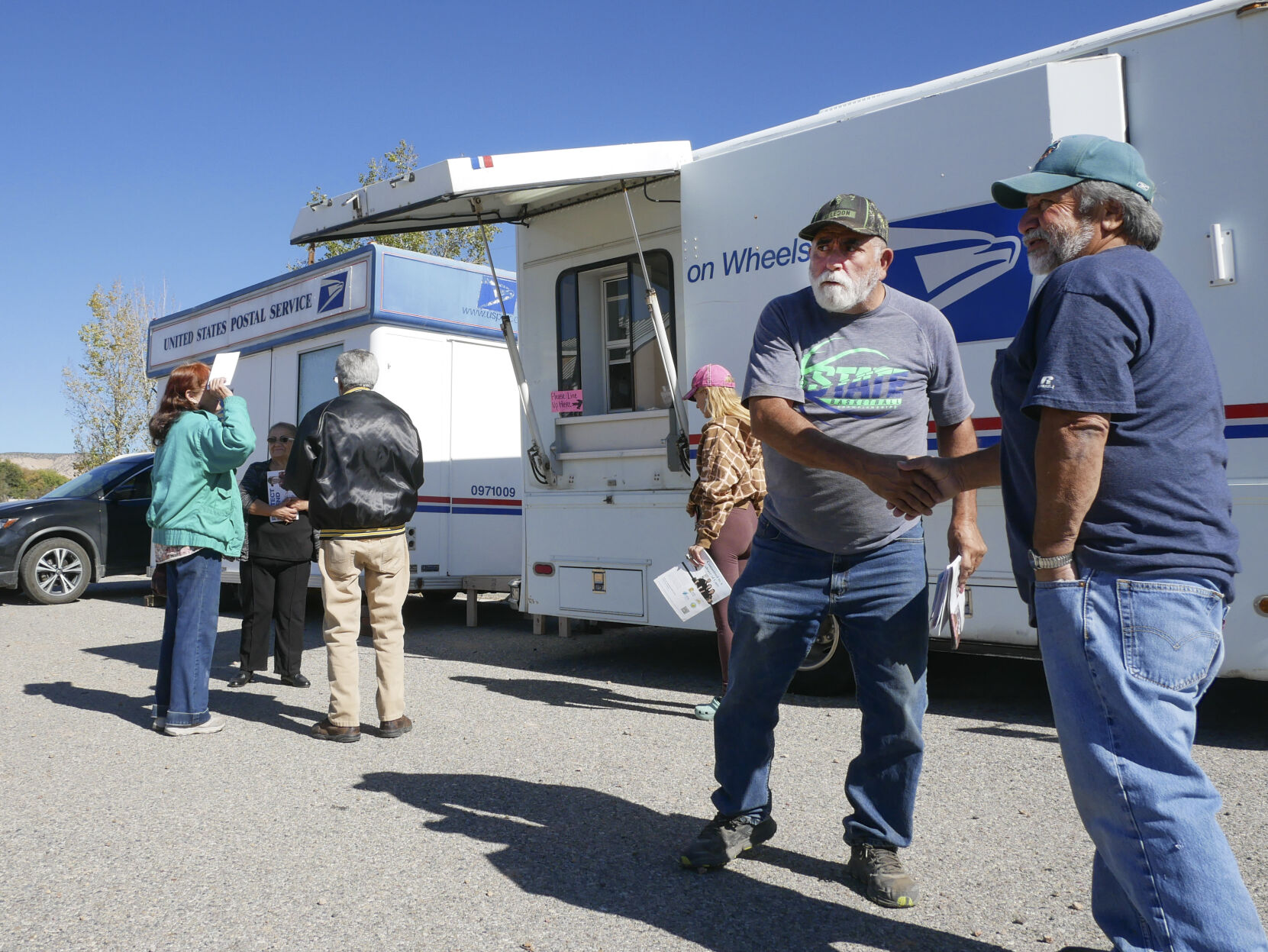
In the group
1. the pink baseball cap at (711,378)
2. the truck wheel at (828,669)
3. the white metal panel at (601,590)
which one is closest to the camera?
the pink baseball cap at (711,378)

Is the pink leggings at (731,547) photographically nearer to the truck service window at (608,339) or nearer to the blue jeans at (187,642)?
the truck service window at (608,339)

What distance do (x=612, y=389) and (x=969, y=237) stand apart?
2578 mm

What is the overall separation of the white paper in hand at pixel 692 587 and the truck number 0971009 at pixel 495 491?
15.7 ft

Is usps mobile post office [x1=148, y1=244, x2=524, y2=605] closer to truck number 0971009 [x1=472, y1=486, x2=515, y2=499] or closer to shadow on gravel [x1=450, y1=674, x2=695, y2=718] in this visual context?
truck number 0971009 [x1=472, y1=486, x2=515, y2=499]

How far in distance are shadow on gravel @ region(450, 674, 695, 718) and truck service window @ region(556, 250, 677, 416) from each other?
5.78 ft

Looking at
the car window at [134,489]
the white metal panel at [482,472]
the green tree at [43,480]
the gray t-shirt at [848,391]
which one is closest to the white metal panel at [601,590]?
the white metal panel at [482,472]

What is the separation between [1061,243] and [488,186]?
4059 millimetres

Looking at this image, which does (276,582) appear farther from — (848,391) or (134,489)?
(134,489)

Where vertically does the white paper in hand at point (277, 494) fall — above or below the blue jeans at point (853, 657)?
above

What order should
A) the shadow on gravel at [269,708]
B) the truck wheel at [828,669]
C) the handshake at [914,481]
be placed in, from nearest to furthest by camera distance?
the handshake at [914,481] → the shadow on gravel at [269,708] → the truck wheel at [828,669]

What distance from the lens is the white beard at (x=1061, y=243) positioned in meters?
2.11

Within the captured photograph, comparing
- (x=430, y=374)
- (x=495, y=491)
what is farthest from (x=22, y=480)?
(x=495, y=491)

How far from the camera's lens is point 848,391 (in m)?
2.86

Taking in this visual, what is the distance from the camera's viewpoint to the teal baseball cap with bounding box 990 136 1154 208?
2082mm
